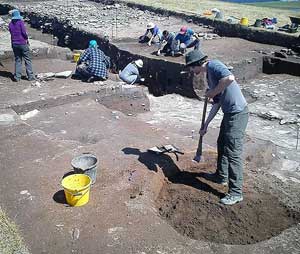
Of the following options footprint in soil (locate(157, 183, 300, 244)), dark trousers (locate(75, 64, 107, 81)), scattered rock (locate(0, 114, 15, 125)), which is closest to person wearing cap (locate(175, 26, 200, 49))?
dark trousers (locate(75, 64, 107, 81))

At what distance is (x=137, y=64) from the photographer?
404 inches

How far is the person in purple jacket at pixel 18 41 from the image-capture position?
827cm

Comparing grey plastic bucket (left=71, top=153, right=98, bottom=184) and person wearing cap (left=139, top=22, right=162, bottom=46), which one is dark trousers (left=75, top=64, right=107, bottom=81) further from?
grey plastic bucket (left=71, top=153, right=98, bottom=184)

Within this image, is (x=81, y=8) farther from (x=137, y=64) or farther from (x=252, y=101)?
(x=252, y=101)

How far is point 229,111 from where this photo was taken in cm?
430

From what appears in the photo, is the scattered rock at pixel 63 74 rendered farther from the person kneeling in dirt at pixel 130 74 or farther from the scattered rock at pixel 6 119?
the scattered rock at pixel 6 119

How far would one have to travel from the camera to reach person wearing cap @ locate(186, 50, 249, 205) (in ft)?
14.0

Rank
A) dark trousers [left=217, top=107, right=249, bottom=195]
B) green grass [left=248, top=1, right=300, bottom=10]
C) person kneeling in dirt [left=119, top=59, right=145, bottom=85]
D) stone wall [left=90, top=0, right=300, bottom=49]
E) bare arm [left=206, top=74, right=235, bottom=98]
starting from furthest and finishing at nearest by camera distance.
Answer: green grass [left=248, top=1, right=300, bottom=10] → stone wall [left=90, top=0, right=300, bottom=49] → person kneeling in dirt [left=119, top=59, right=145, bottom=85] → dark trousers [left=217, top=107, right=249, bottom=195] → bare arm [left=206, top=74, right=235, bottom=98]

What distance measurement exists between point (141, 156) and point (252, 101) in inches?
198

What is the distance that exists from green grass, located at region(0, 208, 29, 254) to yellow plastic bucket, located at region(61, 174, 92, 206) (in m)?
0.61

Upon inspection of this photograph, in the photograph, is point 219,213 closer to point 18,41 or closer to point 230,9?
point 18,41

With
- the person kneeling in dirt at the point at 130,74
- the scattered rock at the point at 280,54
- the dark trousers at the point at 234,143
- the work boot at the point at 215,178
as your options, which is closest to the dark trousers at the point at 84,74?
the person kneeling in dirt at the point at 130,74

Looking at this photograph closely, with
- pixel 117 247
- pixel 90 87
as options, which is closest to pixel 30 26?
pixel 90 87

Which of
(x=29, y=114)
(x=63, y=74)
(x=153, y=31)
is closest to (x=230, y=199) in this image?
(x=29, y=114)
